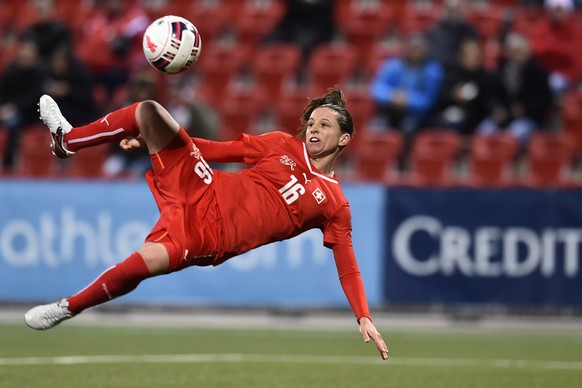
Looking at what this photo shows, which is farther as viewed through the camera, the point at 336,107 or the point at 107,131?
the point at 336,107

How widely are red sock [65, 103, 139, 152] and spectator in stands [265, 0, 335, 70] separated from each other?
915 centimetres

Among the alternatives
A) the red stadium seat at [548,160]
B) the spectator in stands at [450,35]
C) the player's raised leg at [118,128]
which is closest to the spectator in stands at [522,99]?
the red stadium seat at [548,160]

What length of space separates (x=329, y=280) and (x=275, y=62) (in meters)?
4.47

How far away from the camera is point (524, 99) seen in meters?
14.4

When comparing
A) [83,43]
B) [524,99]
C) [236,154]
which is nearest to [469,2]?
[524,99]

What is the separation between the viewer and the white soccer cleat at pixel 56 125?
22.6 feet

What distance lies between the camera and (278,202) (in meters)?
7.18

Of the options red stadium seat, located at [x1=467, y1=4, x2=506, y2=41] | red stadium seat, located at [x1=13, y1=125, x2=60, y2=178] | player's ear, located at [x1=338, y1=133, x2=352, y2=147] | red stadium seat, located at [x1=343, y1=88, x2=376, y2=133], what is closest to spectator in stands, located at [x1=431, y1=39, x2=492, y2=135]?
red stadium seat, located at [x1=343, y1=88, x2=376, y2=133]

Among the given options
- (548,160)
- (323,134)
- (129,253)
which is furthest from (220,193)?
(548,160)

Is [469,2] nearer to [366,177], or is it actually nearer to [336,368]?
[366,177]

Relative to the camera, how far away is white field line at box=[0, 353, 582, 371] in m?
9.04

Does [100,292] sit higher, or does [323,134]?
[323,134]

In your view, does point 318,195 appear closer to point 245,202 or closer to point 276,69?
point 245,202

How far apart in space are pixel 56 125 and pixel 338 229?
1961 mm
